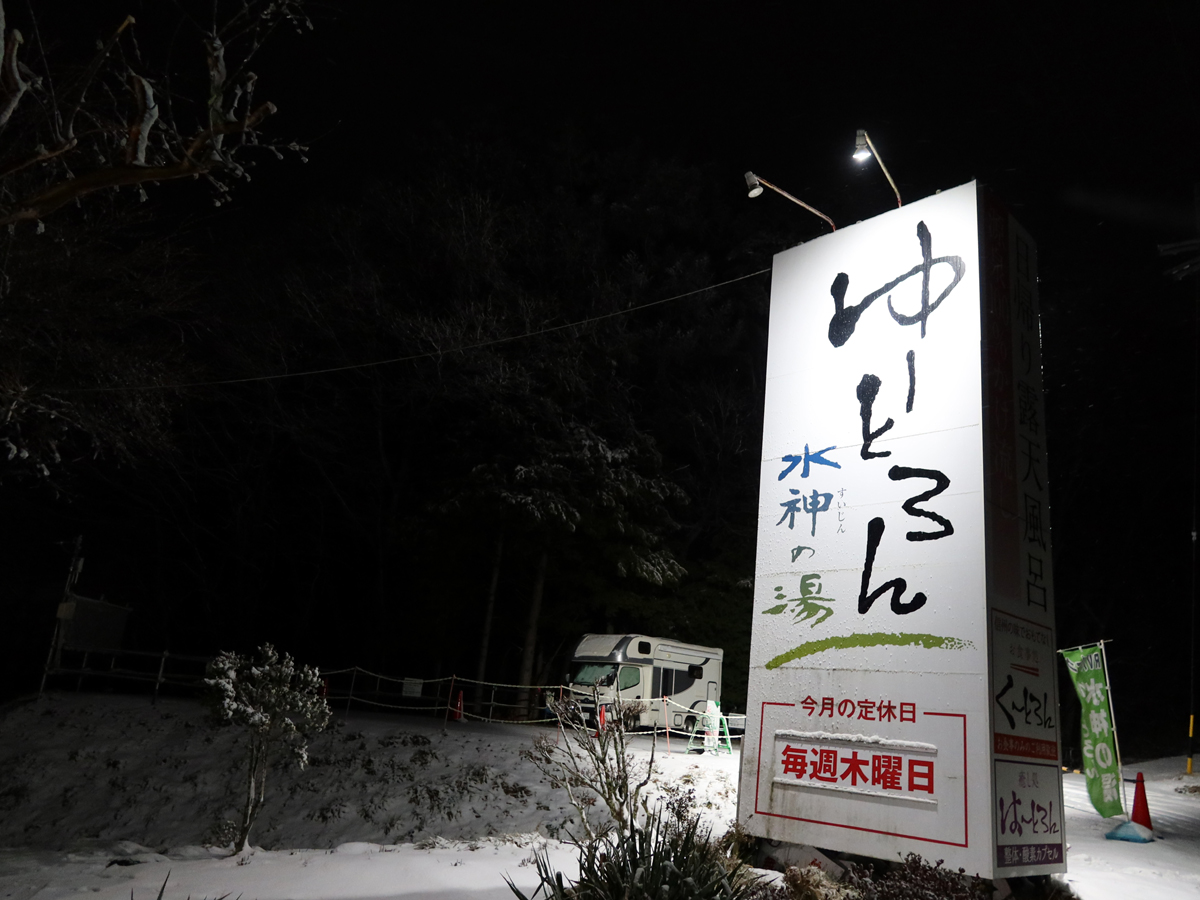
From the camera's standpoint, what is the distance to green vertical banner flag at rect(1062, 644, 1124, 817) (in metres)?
11.2

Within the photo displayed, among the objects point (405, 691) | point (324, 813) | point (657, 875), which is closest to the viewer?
point (657, 875)

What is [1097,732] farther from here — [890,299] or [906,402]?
[890,299]

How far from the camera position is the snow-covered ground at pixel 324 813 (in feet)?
24.2

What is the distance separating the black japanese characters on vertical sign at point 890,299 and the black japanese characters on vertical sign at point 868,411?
552 mm

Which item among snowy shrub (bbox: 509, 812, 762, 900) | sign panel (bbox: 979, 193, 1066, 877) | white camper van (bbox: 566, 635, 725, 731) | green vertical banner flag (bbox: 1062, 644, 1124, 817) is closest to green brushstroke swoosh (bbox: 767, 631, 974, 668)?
sign panel (bbox: 979, 193, 1066, 877)

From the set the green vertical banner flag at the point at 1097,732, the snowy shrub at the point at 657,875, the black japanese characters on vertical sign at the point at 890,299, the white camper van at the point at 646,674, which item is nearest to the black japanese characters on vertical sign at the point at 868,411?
the black japanese characters on vertical sign at the point at 890,299

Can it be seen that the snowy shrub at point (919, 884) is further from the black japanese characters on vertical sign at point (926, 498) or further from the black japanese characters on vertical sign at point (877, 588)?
the black japanese characters on vertical sign at point (926, 498)

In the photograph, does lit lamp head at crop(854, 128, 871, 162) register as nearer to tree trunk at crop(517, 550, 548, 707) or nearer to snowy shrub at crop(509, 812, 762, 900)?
snowy shrub at crop(509, 812, 762, 900)

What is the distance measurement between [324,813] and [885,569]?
31.0ft

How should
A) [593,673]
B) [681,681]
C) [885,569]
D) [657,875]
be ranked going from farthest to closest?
[681,681]
[593,673]
[885,569]
[657,875]

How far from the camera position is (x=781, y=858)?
22.7 ft

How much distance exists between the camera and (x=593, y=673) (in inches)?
752

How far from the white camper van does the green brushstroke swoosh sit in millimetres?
11017

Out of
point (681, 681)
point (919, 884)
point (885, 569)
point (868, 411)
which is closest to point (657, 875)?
point (919, 884)
